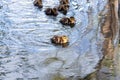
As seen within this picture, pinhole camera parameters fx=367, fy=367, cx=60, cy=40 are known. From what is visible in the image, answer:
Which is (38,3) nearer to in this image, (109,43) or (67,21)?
(67,21)

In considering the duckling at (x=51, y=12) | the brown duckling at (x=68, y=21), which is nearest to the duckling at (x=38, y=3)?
the duckling at (x=51, y=12)

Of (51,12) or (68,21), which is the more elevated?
(51,12)

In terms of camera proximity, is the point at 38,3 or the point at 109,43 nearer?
the point at 109,43

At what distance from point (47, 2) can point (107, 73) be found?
2142mm

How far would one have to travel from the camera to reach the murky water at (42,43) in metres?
3.96

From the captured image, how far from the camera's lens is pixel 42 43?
14.6ft

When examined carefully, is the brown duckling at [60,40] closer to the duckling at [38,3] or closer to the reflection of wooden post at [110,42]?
the reflection of wooden post at [110,42]

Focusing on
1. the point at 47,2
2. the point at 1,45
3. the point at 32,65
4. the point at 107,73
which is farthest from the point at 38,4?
the point at 107,73

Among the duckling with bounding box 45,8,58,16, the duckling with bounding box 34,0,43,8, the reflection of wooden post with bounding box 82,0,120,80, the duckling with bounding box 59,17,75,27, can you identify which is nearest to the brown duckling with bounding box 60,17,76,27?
the duckling with bounding box 59,17,75,27

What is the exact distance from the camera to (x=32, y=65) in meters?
4.04

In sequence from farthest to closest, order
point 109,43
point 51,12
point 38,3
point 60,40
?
point 38,3
point 51,12
point 60,40
point 109,43

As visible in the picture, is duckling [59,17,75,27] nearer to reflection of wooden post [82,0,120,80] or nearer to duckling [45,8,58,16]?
duckling [45,8,58,16]

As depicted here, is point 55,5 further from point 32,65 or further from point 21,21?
point 32,65

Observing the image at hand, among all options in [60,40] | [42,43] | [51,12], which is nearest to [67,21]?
[51,12]
